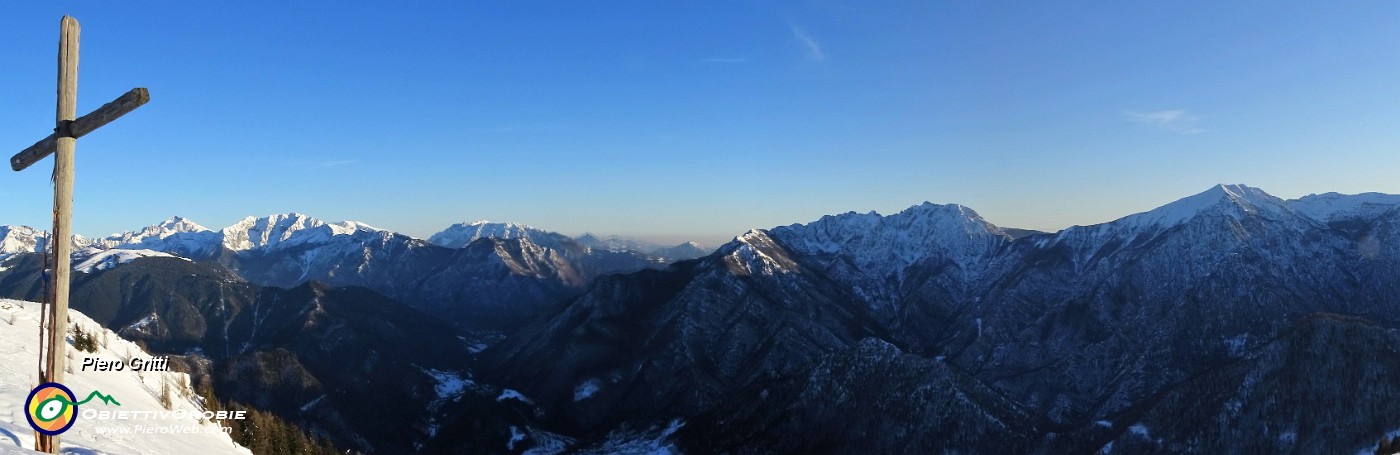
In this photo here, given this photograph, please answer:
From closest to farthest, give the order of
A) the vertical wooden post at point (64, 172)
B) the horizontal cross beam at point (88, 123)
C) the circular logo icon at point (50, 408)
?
the horizontal cross beam at point (88, 123) → the vertical wooden post at point (64, 172) → the circular logo icon at point (50, 408)

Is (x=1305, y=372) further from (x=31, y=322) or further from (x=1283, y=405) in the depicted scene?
(x=31, y=322)

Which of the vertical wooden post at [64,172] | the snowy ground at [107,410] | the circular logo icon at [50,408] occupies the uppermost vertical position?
the vertical wooden post at [64,172]

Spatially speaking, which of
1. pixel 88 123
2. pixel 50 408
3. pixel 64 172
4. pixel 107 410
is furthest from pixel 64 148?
pixel 107 410

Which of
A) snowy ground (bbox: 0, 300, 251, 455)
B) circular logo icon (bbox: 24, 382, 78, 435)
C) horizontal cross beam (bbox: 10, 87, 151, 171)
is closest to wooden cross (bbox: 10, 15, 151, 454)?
horizontal cross beam (bbox: 10, 87, 151, 171)

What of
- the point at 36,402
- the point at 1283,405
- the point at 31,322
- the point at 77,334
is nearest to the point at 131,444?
the point at 36,402

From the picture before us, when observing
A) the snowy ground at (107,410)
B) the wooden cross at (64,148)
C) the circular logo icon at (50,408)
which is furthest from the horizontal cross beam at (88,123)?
the snowy ground at (107,410)

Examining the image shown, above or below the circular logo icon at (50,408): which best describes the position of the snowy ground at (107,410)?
below

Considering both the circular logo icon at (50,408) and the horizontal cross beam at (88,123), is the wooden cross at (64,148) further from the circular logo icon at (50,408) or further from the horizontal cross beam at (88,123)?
the circular logo icon at (50,408)
